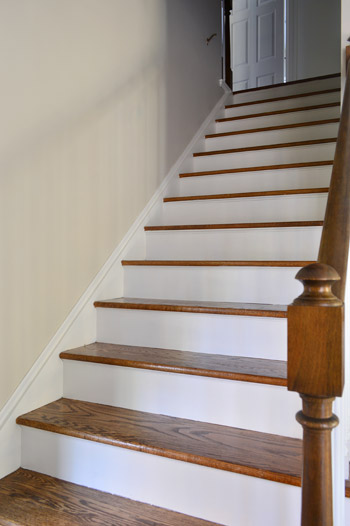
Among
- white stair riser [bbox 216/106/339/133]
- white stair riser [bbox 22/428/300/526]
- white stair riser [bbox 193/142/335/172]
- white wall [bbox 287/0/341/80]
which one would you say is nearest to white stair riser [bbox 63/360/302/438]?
white stair riser [bbox 22/428/300/526]

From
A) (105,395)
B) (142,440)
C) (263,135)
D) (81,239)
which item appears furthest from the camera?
(263,135)

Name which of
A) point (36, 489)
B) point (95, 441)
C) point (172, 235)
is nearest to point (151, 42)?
point (172, 235)

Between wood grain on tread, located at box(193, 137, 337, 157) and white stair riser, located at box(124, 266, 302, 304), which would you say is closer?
white stair riser, located at box(124, 266, 302, 304)

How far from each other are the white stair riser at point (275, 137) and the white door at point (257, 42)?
2.60 m

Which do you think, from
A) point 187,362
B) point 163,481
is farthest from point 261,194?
point 163,481

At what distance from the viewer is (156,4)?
2.58 meters

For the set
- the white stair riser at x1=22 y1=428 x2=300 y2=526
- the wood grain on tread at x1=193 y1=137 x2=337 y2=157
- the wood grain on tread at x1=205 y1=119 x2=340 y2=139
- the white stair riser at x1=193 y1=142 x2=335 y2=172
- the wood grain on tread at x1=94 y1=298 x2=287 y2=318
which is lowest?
the white stair riser at x1=22 y1=428 x2=300 y2=526

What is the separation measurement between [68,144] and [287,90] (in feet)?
7.62

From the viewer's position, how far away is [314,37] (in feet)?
16.2

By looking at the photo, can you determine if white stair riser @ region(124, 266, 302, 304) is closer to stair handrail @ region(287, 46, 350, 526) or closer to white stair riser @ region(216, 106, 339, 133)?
stair handrail @ region(287, 46, 350, 526)

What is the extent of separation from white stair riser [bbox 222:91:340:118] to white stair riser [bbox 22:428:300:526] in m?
2.78

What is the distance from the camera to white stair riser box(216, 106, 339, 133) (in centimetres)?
291

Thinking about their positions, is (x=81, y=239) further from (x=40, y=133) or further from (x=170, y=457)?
(x=170, y=457)

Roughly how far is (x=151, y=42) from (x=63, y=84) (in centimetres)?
100
